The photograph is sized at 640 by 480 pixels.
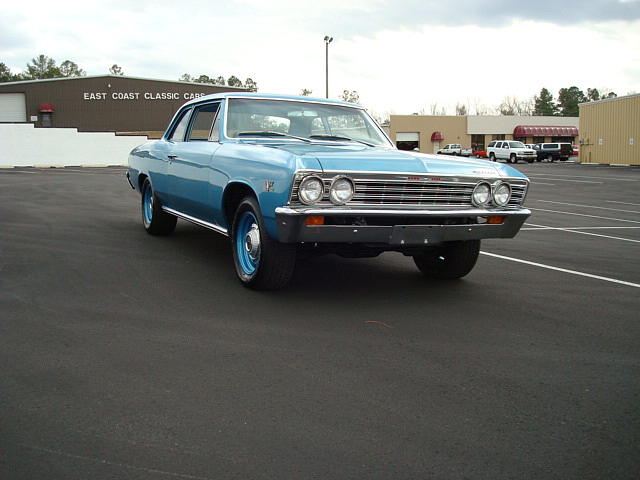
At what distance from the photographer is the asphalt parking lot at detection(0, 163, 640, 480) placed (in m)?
Result: 2.67

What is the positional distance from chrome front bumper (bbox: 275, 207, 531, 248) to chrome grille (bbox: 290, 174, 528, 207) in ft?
0.26

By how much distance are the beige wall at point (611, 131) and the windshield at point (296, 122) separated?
1440 inches

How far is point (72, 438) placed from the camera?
2.79m

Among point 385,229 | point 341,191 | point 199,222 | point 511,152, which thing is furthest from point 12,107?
point 385,229

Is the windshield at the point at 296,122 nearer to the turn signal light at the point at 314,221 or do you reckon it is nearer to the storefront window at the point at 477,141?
the turn signal light at the point at 314,221

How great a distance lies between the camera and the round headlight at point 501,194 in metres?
5.39

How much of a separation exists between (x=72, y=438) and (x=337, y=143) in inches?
157

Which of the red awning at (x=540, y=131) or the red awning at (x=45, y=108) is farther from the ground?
the red awning at (x=45, y=108)

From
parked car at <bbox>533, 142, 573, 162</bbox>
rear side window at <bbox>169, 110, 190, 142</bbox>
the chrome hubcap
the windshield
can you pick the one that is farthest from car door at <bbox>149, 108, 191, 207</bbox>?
parked car at <bbox>533, 142, 573, 162</bbox>

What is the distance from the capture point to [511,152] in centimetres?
4956

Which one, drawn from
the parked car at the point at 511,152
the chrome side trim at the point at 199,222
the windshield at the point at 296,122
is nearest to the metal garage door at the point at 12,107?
the parked car at the point at 511,152

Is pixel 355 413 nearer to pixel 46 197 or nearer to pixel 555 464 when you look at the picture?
pixel 555 464

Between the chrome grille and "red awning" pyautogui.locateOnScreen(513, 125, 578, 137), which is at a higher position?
"red awning" pyautogui.locateOnScreen(513, 125, 578, 137)

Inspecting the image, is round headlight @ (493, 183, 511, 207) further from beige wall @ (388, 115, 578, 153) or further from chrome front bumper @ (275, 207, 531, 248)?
beige wall @ (388, 115, 578, 153)
